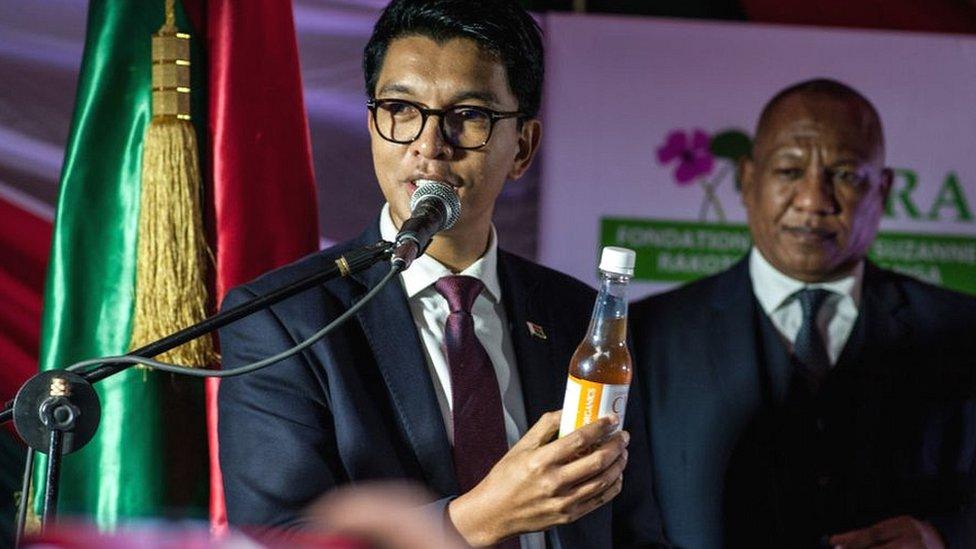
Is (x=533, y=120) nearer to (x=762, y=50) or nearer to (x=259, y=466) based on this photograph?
(x=259, y=466)

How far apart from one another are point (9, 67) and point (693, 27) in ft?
5.84

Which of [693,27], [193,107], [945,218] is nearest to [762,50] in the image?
[693,27]

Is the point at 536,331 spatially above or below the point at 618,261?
below

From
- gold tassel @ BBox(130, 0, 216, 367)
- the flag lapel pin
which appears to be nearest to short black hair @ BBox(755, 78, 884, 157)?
the flag lapel pin

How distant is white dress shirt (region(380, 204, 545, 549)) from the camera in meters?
2.35

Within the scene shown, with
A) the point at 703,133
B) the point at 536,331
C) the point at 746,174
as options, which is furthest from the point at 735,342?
the point at 536,331

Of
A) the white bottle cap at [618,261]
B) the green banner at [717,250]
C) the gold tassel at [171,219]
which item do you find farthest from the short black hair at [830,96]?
the white bottle cap at [618,261]

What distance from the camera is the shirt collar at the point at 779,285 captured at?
3336mm

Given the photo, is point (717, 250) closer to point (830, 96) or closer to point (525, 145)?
point (830, 96)

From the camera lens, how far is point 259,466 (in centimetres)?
220

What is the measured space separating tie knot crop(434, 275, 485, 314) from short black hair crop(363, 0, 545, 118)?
35cm

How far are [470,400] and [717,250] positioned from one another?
4.90 feet

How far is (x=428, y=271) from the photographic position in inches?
95.7

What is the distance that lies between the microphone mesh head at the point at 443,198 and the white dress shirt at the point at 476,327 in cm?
45
